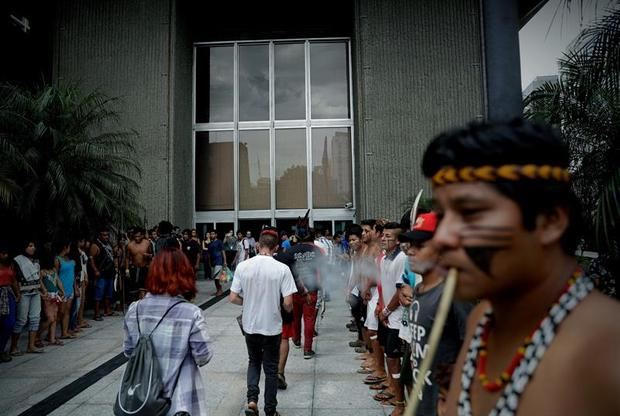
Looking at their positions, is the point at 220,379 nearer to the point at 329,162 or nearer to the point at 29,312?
the point at 29,312

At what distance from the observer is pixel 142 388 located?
2518 millimetres

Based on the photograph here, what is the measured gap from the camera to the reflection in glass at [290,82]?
755 inches

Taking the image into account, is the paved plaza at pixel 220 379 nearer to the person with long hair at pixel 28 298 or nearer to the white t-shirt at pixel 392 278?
the person with long hair at pixel 28 298

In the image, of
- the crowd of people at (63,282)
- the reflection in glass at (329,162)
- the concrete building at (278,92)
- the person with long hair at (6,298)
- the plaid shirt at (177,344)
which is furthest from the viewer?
the reflection in glass at (329,162)

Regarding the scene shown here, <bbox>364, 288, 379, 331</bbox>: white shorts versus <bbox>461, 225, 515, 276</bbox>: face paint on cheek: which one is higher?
<bbox>461, 225, 515, 276</bbox>: face paint on cheek

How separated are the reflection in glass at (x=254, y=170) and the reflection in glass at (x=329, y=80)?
2.61 metres

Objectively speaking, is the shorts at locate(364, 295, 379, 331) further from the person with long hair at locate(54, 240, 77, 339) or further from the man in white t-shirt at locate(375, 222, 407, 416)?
the person with long hair at locate(54, 240, 77, 339)

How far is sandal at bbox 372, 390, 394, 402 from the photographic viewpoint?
4.73m

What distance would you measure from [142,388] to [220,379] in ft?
10.5

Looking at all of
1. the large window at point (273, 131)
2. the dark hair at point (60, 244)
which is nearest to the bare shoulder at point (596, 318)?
the dark hair at point (60, 244)

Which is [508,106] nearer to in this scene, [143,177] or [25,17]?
[143,177]

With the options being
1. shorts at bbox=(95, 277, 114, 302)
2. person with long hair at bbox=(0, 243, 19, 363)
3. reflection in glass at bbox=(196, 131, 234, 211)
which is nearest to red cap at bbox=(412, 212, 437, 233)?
person with long hair at bbox=(0, 243, 19, 363)

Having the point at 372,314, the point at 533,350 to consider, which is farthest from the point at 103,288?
the point at 533,350

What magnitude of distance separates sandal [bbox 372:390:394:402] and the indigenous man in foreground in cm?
405
